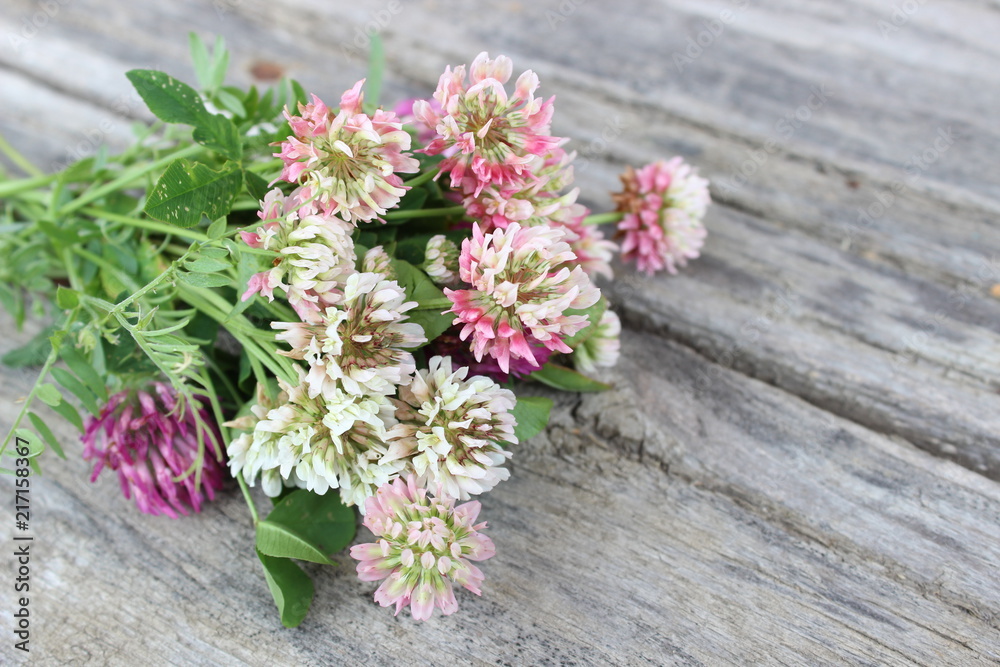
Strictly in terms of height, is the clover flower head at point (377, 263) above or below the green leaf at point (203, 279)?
above

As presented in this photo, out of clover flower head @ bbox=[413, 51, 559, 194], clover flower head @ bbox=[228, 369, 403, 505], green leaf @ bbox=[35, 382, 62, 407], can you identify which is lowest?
green leaf @ bbox=[35, 382, 62, 407]

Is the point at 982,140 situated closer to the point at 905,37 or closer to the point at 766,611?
the point at 905,37

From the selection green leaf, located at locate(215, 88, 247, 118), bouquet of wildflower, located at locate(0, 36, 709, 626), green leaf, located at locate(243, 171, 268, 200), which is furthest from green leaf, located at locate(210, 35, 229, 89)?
green leaf, located at locate(243, 171, 268, 200)

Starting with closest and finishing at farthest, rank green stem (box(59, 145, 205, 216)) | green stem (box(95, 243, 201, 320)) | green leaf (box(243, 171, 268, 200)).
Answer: green stem (box(95, 243, 201, 320)), green leaf (box(243, 171, 268, 200)), green stem (box(59, 145, 205, 216))

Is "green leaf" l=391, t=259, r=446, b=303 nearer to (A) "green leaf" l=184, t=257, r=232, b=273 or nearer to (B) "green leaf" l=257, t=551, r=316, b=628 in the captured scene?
(A) "green leaf" l=184, t=257, r=232, b=273

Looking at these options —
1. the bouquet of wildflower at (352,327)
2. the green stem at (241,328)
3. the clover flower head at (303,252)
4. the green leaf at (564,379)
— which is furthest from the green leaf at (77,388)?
the green leaf at (564,379)

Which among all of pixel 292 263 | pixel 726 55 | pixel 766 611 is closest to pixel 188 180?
pixel 292 263

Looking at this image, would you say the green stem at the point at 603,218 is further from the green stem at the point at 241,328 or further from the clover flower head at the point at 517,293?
the green stem at the point at 241,328
